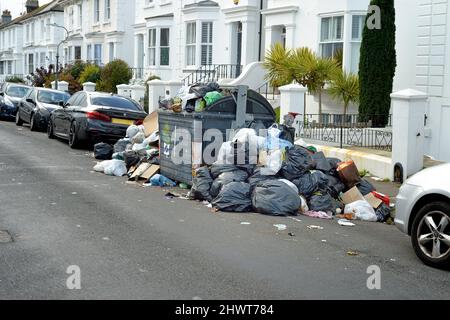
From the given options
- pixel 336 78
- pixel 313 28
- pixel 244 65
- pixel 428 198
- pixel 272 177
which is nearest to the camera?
pixel 428 198

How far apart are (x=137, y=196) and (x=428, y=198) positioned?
5.05 m

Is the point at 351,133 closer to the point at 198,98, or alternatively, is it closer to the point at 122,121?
the point at 198,98

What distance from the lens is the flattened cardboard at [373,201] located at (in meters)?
9.64

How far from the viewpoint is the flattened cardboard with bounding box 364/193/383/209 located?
9641 millimetres

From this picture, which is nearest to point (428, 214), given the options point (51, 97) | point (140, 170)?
point (140, 170)

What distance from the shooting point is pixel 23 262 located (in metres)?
6.32

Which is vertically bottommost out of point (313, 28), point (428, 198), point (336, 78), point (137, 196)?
point (137, 196)

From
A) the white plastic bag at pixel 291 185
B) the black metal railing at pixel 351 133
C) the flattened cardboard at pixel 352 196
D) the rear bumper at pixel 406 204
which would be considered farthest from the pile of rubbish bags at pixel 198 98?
the rear bumper at pixel 406 204

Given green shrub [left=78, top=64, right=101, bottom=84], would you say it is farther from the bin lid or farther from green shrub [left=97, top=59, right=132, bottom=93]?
the bin lid

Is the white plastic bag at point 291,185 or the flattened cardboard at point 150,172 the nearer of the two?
the white plastic bag at point 291,185

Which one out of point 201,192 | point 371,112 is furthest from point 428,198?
point 371,112

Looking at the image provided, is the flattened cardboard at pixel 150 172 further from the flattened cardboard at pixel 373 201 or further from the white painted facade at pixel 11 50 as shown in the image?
the white painted facade at pixel 11 50

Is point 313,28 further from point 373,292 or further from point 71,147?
point 373,292

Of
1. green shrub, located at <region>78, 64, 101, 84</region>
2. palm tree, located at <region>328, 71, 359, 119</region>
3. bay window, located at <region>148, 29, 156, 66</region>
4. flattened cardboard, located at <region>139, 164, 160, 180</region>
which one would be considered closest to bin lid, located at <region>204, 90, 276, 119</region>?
flattened cardboard, located at <region>139, 164, 160, 180</region>
